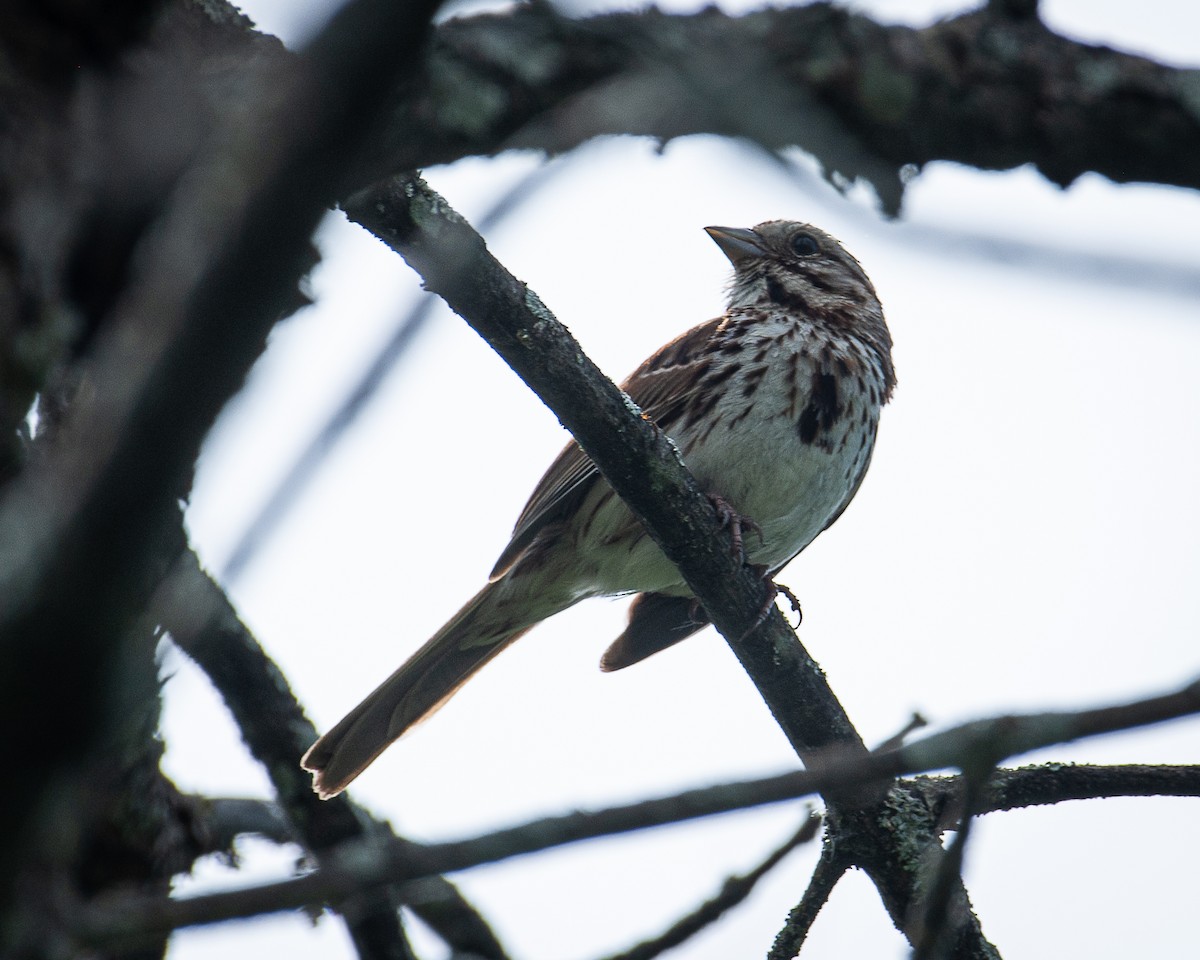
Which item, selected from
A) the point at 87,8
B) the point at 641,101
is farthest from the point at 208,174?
the point at 641,101

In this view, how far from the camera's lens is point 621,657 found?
499cm

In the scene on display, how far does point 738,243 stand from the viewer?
5.69m

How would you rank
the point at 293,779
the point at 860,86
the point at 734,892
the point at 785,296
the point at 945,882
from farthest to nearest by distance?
the point at 785,296, the point at 293,779, the point at 860,86, the point at 734,892, the point at 945,882

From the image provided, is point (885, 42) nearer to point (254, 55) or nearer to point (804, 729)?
point (254, 55)

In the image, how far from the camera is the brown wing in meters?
4.58

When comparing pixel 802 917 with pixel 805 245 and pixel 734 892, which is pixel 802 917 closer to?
pixel 734 892

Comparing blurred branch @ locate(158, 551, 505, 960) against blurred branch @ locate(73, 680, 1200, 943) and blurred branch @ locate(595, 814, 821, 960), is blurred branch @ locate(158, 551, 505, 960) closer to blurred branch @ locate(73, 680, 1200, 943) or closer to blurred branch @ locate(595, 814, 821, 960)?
blurred branch @ locate(595, 814, 821, 960)

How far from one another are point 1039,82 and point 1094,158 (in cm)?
22

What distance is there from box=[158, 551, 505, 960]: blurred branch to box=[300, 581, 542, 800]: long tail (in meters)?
0.16

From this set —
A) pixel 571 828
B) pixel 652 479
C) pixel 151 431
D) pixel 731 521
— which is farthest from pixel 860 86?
pixel 151 431

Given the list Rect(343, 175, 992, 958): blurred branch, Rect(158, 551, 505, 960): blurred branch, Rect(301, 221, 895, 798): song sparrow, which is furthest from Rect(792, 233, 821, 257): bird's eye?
Rect(158, 551, 505, 960): blurred branch

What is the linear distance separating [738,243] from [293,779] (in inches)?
115

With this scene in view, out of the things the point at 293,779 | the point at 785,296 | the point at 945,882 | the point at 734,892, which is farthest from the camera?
the point at 785,296

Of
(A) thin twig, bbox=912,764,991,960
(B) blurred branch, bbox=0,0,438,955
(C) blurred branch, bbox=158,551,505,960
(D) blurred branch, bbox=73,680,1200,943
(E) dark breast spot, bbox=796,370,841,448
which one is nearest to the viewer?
(B) blurred branch, bbox=0,0,438,955
